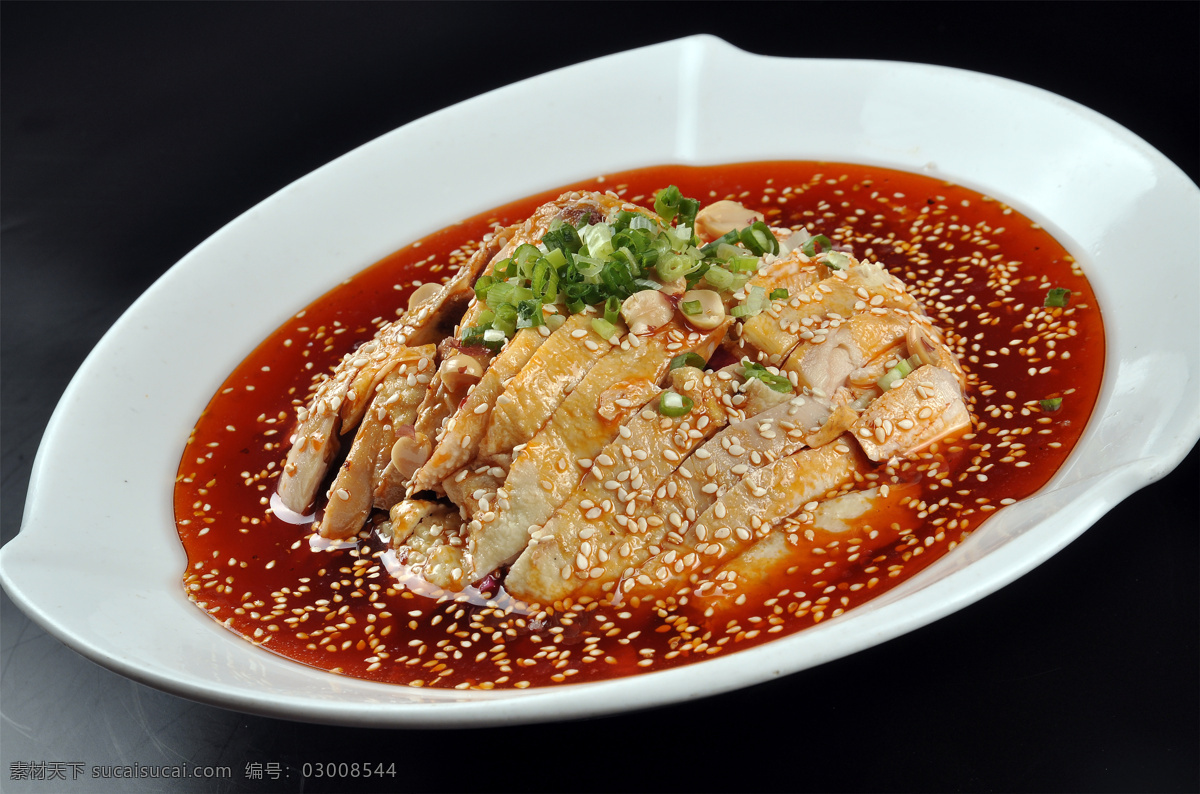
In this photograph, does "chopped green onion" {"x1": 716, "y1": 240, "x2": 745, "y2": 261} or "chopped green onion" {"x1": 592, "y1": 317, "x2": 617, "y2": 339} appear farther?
"chopped green onion" {"x1": 716, "y1": 240, "x2": 745, "y2": 261}

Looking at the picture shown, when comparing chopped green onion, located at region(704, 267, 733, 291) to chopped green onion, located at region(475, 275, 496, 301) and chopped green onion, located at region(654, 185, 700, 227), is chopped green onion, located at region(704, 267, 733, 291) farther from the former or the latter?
chopped green onion, located at region(475, 275, 496, 301)

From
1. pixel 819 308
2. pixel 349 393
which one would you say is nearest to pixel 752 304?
pixel 819 308

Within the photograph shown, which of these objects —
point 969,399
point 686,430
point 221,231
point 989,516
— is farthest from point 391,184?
point 989,516

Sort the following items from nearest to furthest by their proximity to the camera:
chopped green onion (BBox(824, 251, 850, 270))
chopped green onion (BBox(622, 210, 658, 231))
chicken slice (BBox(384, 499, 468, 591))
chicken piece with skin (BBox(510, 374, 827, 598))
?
chicken piece with skin (BBox(510, 374, 827, 598)), chicken slice (BBox(384, 499, 468, 591)), chopped green onion (BBox(622, 210, 658, 231)), chopped green onion (BBox(824, 251, 850, 270))

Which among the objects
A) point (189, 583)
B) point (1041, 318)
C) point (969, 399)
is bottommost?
point (189, 583)

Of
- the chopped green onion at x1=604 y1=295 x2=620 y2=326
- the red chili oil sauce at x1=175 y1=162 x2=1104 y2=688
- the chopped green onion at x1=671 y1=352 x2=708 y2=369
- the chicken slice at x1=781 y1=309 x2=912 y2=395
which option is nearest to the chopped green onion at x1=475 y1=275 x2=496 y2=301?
the chopped green onion at x1=604 y1=295 x2=620 y2=326

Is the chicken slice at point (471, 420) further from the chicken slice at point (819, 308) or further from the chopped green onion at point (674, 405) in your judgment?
the chicken slice at point (819, 308)

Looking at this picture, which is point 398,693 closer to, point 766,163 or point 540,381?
point 540,381
